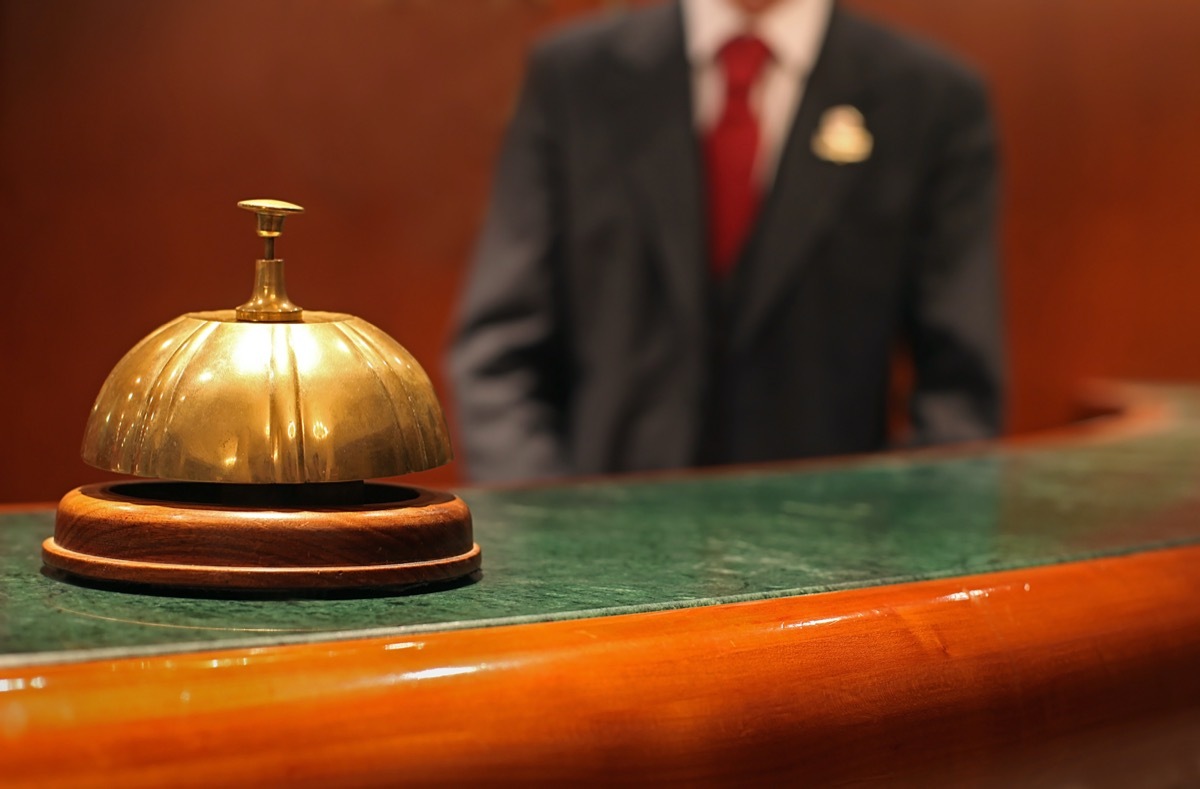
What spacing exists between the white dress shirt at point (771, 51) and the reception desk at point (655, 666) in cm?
146

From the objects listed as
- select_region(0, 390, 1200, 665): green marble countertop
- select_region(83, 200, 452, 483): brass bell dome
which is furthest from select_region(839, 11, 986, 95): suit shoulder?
select_region(83, 200, 452, 483): brass bell dome

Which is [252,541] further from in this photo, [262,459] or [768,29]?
[768,29]

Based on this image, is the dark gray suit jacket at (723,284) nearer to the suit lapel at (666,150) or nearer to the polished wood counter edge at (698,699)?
the suit lapel at (666,150)

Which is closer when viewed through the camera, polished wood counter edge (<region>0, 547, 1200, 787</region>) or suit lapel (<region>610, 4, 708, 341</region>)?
polished wood counter edge (<region>0, 547, 1200, 787</region>)

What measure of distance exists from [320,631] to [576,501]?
2.01 ft

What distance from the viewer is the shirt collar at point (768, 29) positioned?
8.07 ft

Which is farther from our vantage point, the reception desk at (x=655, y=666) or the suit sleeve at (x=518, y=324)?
the suit sleeve at (x=518, y=324)

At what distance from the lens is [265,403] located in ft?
2.39

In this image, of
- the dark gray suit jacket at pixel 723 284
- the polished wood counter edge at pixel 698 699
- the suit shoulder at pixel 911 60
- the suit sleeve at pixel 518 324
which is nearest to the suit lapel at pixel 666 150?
the dark gray suit jacket at pixel 723 284

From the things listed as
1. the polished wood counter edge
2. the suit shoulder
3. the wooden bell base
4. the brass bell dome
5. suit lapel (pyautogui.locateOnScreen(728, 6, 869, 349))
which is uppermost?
the suit shoulder

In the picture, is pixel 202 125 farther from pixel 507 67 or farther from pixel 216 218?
pixel 507 67

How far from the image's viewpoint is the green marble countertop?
67cm

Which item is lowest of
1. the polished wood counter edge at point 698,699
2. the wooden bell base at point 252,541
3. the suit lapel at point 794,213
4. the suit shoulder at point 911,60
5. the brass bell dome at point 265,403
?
the polished wood counter edge at point 698,699

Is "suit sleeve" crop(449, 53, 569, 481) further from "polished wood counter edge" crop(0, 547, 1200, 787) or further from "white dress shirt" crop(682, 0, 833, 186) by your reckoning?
"polished wood counter edge" crop(0, 547, 1200, 787)
